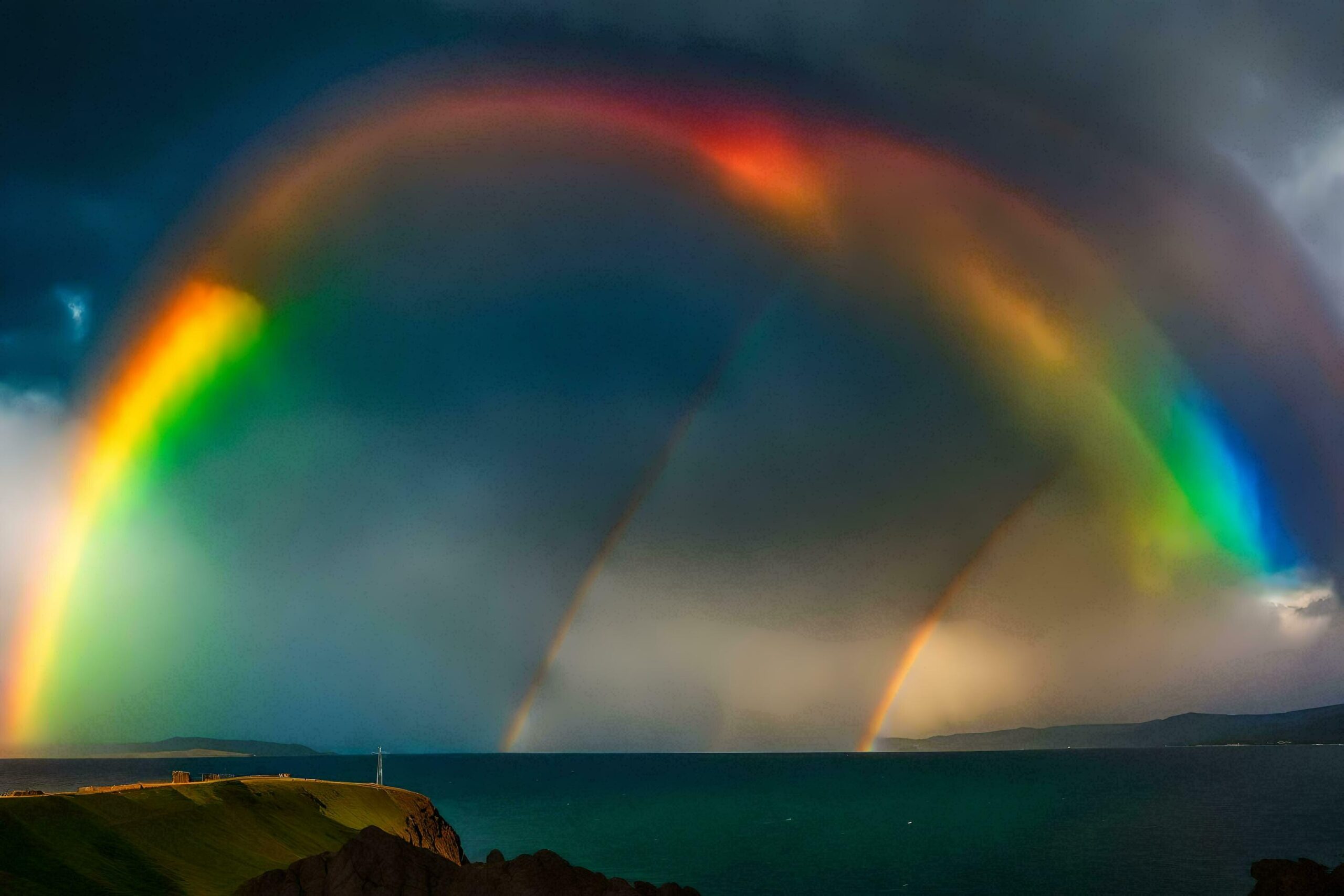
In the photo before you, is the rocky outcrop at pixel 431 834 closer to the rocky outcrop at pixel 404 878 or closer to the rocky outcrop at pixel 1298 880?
the rocky outcrop at pixel 404 878

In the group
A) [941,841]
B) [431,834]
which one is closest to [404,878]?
[431,834]

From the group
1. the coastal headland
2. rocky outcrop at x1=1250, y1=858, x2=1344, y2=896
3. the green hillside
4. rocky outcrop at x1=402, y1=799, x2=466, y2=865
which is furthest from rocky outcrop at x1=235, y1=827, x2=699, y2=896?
rocky outcrop at x1=402, y1=799, x2=466, y2=865

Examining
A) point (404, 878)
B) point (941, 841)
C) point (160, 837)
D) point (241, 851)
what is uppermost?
point (160, 837)

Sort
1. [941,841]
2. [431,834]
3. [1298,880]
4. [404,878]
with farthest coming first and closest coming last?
[941,841] < [431,834] < [1298,880] < [404,878]

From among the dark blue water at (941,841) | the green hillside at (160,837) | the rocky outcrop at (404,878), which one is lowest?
the dark blue water at (941,841)

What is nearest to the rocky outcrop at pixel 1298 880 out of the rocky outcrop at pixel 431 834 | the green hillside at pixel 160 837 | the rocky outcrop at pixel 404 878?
the rocky outcrop at pixel 404 878

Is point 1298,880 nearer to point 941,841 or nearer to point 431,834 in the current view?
point 431,834

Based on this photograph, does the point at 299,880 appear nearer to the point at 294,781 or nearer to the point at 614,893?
the point at 614,893
